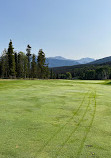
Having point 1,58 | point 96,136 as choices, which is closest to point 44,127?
point 96,136

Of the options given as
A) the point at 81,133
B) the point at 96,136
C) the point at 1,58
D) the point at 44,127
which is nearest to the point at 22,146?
the point at 44,127

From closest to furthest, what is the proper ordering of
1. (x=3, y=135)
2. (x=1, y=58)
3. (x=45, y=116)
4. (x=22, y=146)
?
(x=22, y=146), (x=3, y=135), (x=45, y=116), (x=1, y=58)

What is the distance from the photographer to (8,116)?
19.1 feet

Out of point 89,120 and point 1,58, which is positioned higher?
point 1,58

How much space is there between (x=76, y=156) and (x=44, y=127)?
1.85 meters

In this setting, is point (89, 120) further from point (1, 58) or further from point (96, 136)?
point (1, 58)

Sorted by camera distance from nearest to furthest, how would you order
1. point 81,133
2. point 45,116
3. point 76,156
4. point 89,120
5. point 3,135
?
point 76,156
point 3,135
point 81,133
point 89,120
point 45,116

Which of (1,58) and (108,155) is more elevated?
(1,58)

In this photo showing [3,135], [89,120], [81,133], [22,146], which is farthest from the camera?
[89,120]

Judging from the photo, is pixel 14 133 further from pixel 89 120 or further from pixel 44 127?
pixel 89 120

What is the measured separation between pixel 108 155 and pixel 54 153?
51.3 inches

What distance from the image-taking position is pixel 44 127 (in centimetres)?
471

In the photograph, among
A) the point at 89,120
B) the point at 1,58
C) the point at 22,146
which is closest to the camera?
the point at 22,146

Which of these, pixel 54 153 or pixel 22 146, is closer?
pixel 54 153
